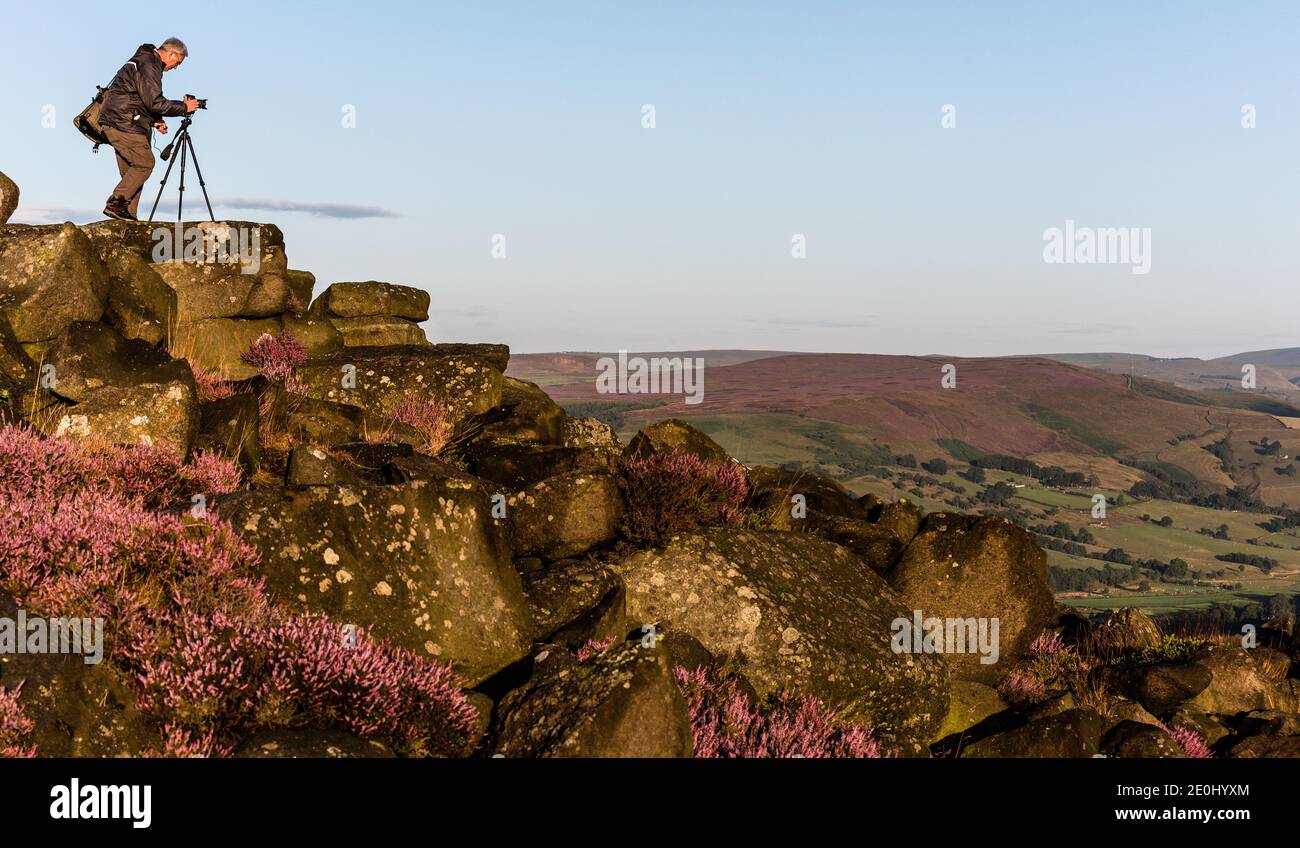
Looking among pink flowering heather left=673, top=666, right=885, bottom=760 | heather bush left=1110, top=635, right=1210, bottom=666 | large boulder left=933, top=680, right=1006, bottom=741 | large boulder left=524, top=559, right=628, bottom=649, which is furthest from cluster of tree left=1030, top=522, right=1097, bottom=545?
pink flowering heather left=673, top=666, right=885, bottom=760

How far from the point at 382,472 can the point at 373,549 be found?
3.48m

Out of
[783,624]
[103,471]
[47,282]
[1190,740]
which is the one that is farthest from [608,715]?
[47,282]

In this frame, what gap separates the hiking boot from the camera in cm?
1883

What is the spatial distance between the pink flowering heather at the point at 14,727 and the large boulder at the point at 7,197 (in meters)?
12.9

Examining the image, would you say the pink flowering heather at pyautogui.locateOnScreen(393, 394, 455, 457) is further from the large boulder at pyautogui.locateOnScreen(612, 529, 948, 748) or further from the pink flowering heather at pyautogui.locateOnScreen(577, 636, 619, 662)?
the pink flowering heather at pyautogui.locateOnScreen(577, 636, 619, 662)

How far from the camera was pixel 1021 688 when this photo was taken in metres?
14.7

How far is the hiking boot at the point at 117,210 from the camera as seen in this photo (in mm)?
18828

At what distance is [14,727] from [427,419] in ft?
34.7

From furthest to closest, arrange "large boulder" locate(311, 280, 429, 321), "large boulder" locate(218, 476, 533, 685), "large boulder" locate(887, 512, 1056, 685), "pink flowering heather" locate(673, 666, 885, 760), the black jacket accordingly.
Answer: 1. "large boulder" locate(311, 280, 429, 321)
2. the black jacket
3. "large boulder" locate(887, 512, 1056, 685)
4. "large boulder" locate(218, 476, 533, 685)
5. "pink flowering heather" locate(673, 666, 885, 760)

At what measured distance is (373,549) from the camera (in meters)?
9.27

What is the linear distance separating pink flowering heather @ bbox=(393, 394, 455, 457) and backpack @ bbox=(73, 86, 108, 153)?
24.7 ft

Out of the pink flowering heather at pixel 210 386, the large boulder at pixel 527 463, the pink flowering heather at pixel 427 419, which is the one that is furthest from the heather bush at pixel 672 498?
the pink flowering heather at pixel 210 386

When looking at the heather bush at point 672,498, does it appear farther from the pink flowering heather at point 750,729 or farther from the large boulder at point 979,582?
the large boulder at point 979,582
